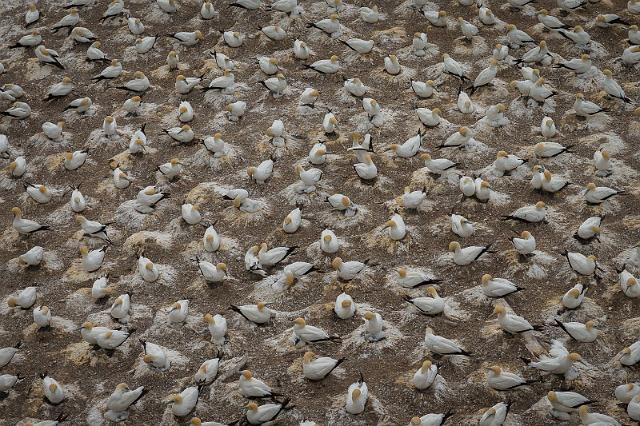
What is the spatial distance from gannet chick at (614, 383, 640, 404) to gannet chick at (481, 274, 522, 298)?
221 cm

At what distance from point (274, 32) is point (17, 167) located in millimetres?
6488

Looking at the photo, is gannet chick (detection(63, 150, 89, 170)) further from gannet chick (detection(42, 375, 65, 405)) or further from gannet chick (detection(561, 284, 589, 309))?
gannet chick (detection(561, 284, 589, 309))

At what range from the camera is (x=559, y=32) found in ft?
60.8

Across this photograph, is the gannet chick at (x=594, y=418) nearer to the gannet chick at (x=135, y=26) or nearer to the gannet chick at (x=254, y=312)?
the gannet chick at (x=254, y=312)

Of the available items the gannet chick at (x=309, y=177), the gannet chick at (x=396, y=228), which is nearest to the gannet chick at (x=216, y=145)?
the gannet chick at (x=309, y=177)

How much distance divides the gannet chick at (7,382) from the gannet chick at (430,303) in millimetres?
6131

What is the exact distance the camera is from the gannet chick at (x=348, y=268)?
1333cm

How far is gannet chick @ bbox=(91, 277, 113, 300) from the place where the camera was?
13.6m

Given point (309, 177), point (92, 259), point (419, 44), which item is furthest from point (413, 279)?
point (419, 44)

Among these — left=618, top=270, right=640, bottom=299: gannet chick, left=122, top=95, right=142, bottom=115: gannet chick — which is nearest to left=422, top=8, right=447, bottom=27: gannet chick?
left=122, top=95, right=142, bottom=115: gannet chick

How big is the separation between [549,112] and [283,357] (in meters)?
7.96

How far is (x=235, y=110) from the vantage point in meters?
17.0

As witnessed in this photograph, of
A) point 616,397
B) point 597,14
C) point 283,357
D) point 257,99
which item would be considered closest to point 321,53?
point 257,99

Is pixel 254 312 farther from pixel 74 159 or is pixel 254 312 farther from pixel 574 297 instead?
pixel 74 159
